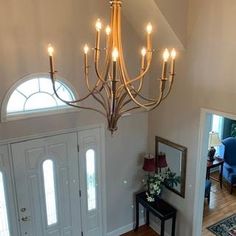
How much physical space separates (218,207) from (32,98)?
449 centimetres

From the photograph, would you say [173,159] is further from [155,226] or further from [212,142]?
[212,142]

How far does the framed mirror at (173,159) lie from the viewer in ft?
14.6

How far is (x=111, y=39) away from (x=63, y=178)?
2.83 metres

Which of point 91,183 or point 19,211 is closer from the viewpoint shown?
point 19,211

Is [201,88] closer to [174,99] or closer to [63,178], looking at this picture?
[174,99]

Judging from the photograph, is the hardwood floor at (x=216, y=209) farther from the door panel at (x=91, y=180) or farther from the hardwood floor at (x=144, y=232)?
the door panel at (x=91, y=180)

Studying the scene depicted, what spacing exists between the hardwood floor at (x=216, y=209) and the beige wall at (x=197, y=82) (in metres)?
0.83

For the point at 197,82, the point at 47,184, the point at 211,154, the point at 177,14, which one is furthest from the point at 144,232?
the point at 177,14

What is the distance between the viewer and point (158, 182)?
15.5 ft

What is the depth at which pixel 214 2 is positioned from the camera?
3.51 meters

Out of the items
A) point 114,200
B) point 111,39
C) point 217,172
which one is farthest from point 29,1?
point 217,172

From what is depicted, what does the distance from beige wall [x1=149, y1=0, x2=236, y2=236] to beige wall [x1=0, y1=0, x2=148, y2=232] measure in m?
0.79

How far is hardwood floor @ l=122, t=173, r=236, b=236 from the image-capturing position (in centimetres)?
529

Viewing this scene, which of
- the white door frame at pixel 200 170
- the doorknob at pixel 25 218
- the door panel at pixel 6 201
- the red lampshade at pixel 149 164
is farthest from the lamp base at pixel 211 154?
the door panel at pixel 6 201
